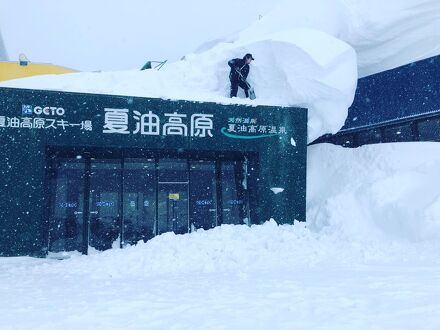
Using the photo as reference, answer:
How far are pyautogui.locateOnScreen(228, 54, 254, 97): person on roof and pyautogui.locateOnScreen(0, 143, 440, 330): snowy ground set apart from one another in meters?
3.24

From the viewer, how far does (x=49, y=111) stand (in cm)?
1132

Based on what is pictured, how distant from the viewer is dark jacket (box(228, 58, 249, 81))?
46.2 feet

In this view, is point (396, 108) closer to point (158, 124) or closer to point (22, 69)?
point (158, 124)

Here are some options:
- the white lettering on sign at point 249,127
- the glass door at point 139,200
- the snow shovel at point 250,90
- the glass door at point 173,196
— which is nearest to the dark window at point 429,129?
the white lettering on sign at point 249,127

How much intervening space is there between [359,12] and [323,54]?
4131 mm

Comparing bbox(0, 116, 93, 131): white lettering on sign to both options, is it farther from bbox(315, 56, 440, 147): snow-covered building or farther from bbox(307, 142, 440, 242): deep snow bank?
bbox(315, 56, 440, 147): snow-covered building

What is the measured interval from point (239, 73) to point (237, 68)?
175 millimetres

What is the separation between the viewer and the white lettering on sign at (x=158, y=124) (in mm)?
11789

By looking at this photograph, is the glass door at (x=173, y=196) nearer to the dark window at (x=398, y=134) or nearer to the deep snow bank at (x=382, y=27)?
the dark window at (x=398, y=134)

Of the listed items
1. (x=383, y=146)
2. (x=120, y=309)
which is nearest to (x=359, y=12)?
(x=383, y=146)


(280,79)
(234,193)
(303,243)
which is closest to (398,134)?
(280,79)

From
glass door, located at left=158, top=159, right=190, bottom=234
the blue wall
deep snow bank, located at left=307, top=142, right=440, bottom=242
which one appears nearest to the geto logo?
glass door, located at left=158, top=159, right=190, bottom=234

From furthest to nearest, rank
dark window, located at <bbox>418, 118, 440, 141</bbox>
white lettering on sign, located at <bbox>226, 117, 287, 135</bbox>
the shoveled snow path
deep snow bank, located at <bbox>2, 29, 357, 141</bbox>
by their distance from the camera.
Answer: dark window, located at <bbox>418, 118, 440, 141</bbox>, deep snow bank, located at <bbox>2, 29, 357, 141</bbox>, white lettering on sign, located at <bbox>226, 117, 287, 135</bbox>, the shoveled snow path

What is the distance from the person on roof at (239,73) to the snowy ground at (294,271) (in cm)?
324
